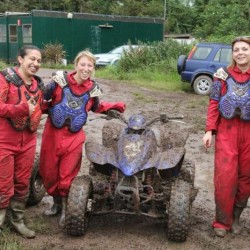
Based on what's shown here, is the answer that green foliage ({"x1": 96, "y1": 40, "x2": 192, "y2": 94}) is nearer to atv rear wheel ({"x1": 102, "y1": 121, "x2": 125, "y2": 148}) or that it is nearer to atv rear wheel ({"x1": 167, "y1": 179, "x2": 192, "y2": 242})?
atv rear wheel ({"x1": 102, "y1": 121, "x2": 125, "y2": 148})

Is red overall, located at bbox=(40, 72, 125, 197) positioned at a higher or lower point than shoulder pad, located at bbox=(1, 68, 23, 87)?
lower

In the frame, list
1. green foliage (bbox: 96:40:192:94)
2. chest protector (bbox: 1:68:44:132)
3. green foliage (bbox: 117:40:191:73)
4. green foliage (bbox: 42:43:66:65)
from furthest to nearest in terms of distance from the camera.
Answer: green foliage (bbox: 42:43:66:65), green foliage (bbox: 117:40:191:73), green foliage (bbox: 96:40:192:94), chest protector (bbox: 1:68:44:132)

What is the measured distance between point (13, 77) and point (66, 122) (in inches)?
27.8

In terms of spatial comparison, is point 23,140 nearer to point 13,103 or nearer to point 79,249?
point 13,103

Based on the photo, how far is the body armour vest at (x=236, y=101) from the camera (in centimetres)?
484

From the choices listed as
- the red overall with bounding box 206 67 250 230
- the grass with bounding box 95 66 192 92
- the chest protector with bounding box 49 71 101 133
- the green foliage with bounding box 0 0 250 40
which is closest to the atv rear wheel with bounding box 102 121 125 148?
the chest protector with bounding box 49 71 101 133

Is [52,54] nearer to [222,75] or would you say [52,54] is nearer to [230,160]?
[222,75]

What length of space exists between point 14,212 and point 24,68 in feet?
4.44

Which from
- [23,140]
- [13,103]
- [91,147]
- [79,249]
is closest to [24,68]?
[13,103]

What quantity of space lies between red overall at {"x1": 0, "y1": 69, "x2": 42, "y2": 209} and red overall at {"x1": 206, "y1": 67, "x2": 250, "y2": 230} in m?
1.75

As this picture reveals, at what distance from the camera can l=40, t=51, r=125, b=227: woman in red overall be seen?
16.5 feet

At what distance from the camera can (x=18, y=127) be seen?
464 centimetres

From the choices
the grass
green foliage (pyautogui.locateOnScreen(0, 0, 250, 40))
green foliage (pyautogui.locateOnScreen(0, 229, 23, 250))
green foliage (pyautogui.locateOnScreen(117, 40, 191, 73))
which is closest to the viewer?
green foliage (pyautogui.locateOnScreen(0, 229, 23, 250))

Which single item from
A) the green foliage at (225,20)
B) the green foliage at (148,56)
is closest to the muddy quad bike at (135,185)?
the green foliage at (148,56)
